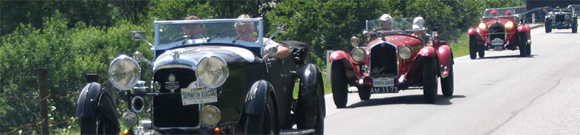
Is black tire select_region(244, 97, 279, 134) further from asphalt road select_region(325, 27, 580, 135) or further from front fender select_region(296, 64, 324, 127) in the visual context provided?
asphalt road select_region(325, 27, 580, 135)

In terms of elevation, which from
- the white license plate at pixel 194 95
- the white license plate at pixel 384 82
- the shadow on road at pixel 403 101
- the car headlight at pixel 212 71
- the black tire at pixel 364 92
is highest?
the car headlight at pixel 212 71

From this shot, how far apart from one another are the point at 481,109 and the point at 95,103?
6.94 m

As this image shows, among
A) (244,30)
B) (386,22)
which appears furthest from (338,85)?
(244,30)

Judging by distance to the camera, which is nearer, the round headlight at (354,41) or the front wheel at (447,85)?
the round headlight at (354,41)

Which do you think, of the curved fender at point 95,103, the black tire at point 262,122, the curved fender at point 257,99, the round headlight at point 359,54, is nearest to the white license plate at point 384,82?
the round headlight at point 359,54

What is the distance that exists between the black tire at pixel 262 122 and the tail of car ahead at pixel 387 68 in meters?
5.97

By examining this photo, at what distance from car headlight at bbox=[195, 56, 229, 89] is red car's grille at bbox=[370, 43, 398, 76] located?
695 cm

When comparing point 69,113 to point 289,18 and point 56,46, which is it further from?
point 289,18

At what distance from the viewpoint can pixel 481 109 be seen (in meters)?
13.2

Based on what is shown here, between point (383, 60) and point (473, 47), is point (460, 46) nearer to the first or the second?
point (473, 47)

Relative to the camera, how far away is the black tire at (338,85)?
13.9 metres

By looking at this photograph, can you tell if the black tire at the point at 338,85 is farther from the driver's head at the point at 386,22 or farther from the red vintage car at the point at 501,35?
the red vintage car at the point at 501,35

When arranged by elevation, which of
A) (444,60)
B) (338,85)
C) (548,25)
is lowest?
(338,85)

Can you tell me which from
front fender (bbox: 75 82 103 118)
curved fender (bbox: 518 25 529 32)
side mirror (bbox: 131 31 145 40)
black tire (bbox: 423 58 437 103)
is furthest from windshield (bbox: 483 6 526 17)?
front fender (bbox: 75 82 103 118)
